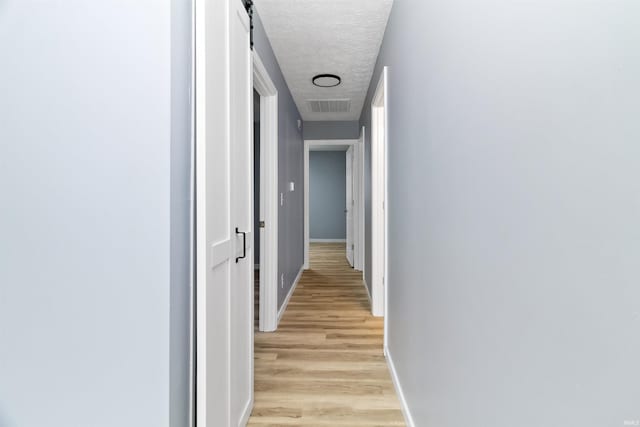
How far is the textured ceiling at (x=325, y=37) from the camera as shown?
2.33 m

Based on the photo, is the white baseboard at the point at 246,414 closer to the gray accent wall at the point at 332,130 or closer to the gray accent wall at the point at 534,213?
the gray accent wall at the point at 534,213

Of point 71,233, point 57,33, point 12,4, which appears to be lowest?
point 71,233

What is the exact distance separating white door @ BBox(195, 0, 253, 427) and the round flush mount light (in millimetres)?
1868

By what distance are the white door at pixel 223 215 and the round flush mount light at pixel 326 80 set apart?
1.87 meters

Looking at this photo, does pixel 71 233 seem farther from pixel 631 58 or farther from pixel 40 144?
pixel 631 58

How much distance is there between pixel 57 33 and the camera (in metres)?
1.15

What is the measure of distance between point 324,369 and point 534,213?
2.03 metres

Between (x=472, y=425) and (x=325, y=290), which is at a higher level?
(x=472, y=425)

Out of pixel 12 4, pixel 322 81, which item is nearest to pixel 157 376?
pixel 12 4

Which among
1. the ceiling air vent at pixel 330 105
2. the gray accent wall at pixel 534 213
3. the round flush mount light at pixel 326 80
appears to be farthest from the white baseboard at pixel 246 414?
the ceiling air vent at pixel 330 105

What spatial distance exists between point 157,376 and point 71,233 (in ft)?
1.82

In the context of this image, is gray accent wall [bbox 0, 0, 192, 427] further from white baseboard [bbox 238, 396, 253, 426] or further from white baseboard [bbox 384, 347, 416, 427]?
white baseboard [bbox 384, 347, 416, 427]

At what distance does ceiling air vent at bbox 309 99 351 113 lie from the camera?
454 centimetres

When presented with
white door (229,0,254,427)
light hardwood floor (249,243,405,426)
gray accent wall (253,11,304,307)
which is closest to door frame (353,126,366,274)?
gray accent wall (253,11,304,307)
